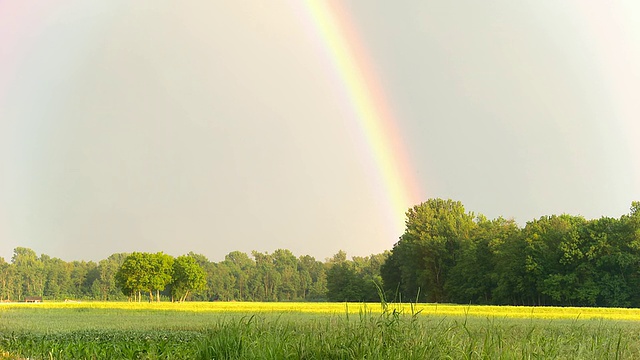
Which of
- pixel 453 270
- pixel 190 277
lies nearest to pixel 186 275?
pixel 190 277

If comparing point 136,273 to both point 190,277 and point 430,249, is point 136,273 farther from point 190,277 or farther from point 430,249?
point 430,249

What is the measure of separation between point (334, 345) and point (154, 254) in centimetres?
8273

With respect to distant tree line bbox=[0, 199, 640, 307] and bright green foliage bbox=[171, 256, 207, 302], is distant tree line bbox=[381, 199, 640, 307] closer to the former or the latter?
distant tree line bbox=[0, 199, 640, 307]

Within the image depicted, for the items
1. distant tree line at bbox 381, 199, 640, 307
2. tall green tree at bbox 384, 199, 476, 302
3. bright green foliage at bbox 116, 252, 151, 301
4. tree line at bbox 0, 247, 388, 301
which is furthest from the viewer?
tree line at bbox 0, 247, 388, 301

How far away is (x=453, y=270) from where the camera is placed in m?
79.1

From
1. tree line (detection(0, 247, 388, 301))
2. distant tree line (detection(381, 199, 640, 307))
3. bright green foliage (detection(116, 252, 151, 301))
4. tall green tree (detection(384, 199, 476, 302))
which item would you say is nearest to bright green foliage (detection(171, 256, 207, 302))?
tree line (detection(0, 247, 388, 301))

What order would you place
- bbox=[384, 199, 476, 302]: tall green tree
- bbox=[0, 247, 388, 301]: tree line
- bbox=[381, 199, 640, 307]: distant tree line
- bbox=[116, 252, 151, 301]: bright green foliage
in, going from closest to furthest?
bbox=[381, 199, 640, 307]: distant tree line, bbox=[384, 199, 476, 302]: tall green tree, bbox=[116, 252, 151, 301]: bright green foliage, bbox=[0, 247, 388, 301]: tree line

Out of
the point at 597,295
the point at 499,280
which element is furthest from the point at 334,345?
the point at 499,280

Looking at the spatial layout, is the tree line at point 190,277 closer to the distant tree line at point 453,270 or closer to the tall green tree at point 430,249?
the distant tree line at point 453,270

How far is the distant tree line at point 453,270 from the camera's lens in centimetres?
6225

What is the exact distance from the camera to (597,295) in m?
62.0

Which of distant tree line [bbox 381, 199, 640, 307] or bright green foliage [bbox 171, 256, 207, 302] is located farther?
bright green foliage [bbox 171, 256, 207, 302]

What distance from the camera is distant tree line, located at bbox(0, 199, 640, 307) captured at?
204ft

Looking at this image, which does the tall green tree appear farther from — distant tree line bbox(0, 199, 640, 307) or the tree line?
the tree line
